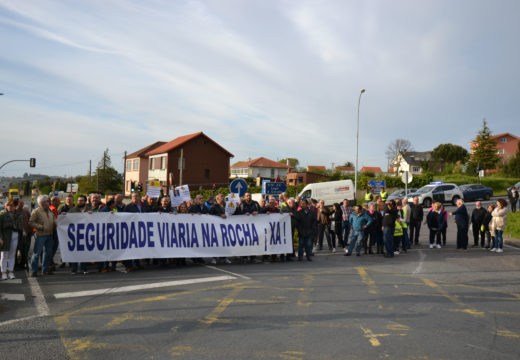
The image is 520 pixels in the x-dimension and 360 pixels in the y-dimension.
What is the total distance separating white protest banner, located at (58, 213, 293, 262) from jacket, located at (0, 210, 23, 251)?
2.76ft

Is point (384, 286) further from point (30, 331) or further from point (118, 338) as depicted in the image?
point (30, 331)

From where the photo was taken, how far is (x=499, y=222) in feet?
46.9

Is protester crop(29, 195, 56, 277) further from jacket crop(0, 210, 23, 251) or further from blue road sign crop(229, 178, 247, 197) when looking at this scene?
blue road sign crop(229, 178, 247, 197)

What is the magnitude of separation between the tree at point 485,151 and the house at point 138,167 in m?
52.4

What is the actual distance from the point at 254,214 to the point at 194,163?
160 ft

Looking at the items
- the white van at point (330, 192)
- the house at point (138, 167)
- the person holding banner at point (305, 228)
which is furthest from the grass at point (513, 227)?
the house at point (138, 167)

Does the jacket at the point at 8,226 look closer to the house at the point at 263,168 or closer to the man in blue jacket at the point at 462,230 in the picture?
the man in blue jacket at the point at 462,230

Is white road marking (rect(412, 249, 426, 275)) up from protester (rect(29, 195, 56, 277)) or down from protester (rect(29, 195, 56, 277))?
down

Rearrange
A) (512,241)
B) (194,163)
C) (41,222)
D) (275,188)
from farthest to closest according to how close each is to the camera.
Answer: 1. (194,163)
2. (275,188)
3. (512,241)
4. (41,222)

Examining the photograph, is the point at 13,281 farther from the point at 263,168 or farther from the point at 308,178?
the point at 263,168

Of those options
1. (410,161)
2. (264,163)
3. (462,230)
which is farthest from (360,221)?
(410,161)

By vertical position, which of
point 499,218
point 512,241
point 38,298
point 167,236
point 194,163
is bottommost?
point 38,298

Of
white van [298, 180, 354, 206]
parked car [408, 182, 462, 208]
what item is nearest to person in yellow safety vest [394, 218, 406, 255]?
parked car [408, 182, 462, 208]

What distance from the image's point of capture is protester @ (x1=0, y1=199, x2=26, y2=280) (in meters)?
9.00
